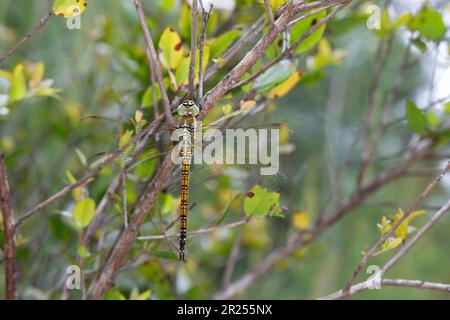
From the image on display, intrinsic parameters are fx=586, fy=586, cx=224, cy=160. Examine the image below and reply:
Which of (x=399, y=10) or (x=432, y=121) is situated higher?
(x=399, y=10)

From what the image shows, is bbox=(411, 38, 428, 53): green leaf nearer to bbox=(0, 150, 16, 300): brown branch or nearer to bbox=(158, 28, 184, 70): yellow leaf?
bbox=(158, 28, 184, 70): yellow leaf

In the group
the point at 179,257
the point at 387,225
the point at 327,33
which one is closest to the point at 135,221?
the point at 179,257

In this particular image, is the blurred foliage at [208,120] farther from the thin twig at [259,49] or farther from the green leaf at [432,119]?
the thin twig at [259,49]

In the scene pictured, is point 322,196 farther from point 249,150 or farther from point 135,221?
point 135,221

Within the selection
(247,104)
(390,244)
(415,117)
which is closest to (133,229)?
(247,104)

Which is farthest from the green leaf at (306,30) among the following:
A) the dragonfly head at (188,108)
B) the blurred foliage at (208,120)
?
the dragonfly head at (188,108)

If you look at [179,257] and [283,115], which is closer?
[179,257]

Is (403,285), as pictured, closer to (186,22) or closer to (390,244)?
(390,244)
